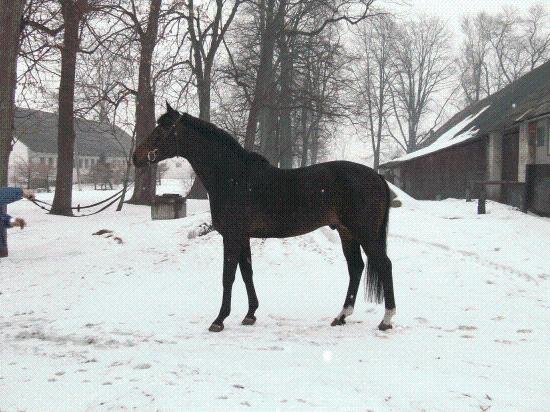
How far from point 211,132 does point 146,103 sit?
14874 millimetres

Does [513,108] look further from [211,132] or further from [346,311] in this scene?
[211,132]

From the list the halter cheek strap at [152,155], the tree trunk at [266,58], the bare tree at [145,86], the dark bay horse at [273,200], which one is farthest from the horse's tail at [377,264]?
the tree trunk at [266,58]

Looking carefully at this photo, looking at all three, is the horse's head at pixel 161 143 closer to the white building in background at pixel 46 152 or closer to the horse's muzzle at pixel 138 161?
the horse's muzzle at pixel 138 161

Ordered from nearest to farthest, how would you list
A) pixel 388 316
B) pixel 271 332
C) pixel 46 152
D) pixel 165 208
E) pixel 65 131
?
pixel 271 332 → pixel 388 316 → pixel 165 208 → pixel 65 131 → pixel 46 152

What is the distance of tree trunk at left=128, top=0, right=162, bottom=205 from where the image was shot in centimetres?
1496

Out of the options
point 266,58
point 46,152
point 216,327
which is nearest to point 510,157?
point 266,58

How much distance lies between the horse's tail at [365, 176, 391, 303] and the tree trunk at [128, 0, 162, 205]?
11.3m

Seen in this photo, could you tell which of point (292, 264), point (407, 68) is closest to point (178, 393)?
point (292, 264)

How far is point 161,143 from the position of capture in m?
5.04

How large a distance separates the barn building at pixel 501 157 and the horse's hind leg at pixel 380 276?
1182 cm

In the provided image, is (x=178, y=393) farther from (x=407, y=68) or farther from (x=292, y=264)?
(x=407, y=68)

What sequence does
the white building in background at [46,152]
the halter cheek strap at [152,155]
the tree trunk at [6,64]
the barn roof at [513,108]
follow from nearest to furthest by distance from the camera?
the halter cheek strap at [152,155] < the tree trunk at [6,64] < the barn roof at [513,108] < the white building in background at [46,152]

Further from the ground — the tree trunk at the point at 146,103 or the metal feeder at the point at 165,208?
the tree trunk at the point at 146,103

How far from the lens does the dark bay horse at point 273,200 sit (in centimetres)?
471
